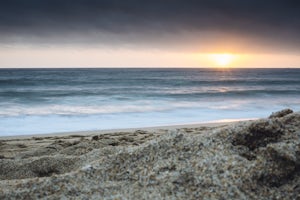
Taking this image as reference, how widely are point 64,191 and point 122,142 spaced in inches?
118

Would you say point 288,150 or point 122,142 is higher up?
point 288,150

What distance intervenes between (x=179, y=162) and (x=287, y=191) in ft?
2.52

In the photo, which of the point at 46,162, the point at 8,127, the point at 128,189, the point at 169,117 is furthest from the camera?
the point at 169,117

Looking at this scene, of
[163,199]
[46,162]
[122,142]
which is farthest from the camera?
[122,142]

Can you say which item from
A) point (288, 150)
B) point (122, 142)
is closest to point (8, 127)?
point (122, 142)

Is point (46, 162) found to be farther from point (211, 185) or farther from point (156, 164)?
point (211, 185)

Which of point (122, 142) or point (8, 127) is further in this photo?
point (8, 127)

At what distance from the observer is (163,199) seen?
2.05m

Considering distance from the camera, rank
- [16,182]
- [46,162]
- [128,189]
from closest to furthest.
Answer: [128,189] → [16,182] → [46,162]

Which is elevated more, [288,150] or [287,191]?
[288,150]

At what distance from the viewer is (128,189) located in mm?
2189

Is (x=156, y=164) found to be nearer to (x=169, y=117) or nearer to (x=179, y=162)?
(x=179, y=162)

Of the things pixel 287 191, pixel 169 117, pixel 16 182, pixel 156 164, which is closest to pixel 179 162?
pixel 156 164

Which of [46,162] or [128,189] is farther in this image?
[46,162]
